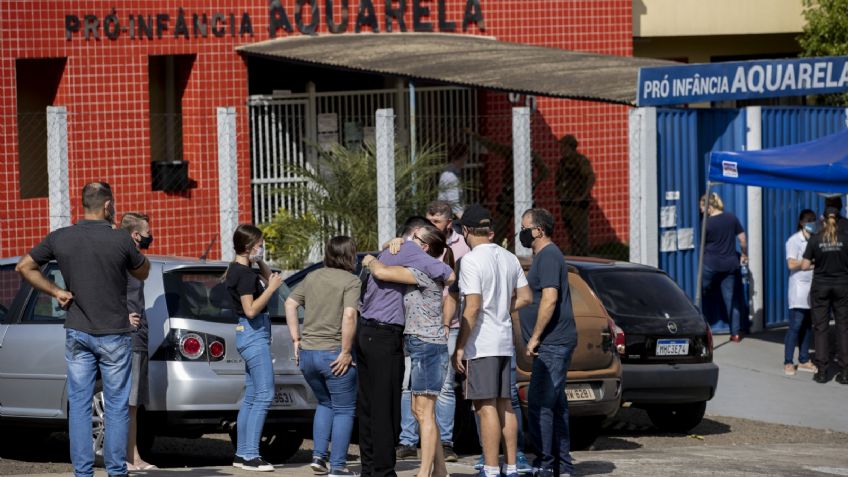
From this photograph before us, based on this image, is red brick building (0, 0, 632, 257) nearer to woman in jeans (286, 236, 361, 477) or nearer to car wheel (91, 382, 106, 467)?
car wheel (91, 382, 106, 467)

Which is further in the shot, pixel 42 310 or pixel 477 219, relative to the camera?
pixel 42 310

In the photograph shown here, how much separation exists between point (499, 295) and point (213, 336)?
2096mm

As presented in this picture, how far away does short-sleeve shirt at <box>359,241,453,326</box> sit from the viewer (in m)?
9.05

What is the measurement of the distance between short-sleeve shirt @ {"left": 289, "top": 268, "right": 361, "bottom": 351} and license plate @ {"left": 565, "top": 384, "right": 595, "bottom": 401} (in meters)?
2.39

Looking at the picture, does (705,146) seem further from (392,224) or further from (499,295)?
(499,295)

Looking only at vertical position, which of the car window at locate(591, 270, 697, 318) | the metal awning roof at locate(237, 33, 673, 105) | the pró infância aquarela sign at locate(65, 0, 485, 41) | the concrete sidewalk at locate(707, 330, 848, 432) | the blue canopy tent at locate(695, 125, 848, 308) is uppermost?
the pró infância aquarela sign at locate(65, 0, 485, 41)

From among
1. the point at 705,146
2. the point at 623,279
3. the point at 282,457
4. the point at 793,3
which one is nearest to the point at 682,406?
the point at 623,279

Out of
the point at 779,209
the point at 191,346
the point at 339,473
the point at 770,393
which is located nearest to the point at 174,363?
the point at 191,346

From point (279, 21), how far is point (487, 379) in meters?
11.9

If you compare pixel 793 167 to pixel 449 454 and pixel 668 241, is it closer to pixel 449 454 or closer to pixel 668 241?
pixel 668 241

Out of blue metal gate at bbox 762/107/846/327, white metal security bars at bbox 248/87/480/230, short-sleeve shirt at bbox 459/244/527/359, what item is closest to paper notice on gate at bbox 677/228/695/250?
blue metal gate at bbox 762/107/846/327

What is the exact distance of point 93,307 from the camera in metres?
8.48

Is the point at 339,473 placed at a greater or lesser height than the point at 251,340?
lesser

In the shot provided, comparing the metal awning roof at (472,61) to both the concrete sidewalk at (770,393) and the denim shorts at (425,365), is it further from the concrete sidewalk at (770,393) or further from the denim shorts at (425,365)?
the denim shorts at (425,365)
